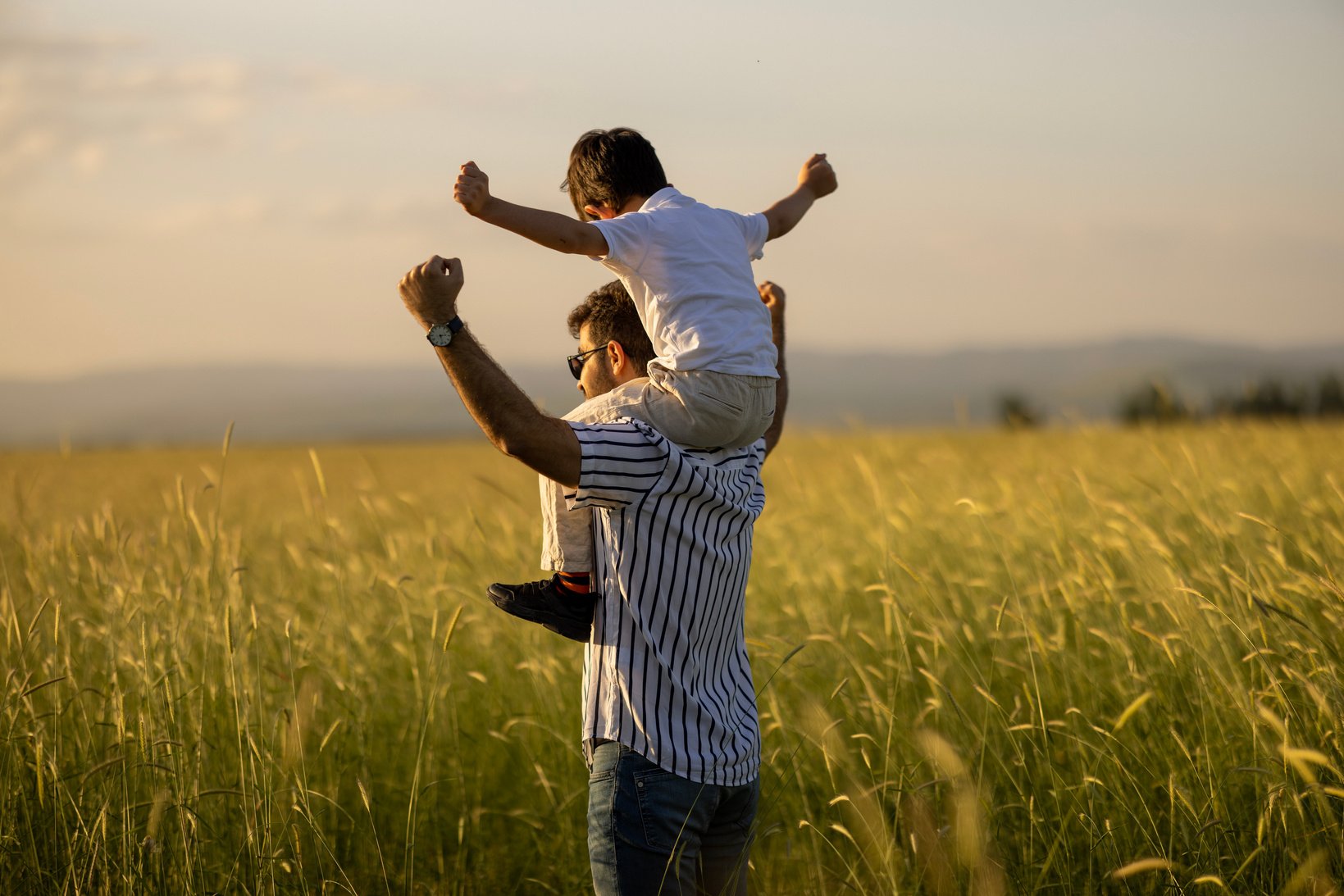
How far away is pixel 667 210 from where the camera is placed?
2.30 m

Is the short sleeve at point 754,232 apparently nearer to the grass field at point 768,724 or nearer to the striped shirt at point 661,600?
the striped shirt at point 661,600

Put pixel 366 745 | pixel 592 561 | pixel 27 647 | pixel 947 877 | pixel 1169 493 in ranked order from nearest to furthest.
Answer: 1. pixel 592 561
2. pixel 947 877
3. pixel 27 647
4. pixel 366 745
5. pixel 1169 493

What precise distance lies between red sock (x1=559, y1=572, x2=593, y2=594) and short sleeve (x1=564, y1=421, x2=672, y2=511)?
21 centimetres

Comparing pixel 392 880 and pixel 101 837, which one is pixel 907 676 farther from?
pixel 101 837

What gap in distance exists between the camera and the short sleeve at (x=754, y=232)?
8.56 feet

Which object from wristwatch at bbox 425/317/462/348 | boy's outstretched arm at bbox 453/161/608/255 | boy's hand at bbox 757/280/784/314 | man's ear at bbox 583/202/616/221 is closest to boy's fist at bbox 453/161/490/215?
boy's outstretched arm at bbox 453/161/608/255

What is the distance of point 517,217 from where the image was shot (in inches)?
80.3

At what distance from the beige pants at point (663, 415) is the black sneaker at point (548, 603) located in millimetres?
52

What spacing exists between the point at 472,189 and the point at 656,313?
0.50 meters

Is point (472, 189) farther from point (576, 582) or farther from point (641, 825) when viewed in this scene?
point (641, 825)

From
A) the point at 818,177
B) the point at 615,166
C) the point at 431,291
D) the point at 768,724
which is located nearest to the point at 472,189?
the point at 431,291

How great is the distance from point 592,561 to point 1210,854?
1.87m

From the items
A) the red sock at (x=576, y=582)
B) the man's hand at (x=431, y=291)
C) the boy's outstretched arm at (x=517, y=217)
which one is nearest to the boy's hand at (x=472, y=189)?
the boy's outstretched arm at (x=517, y=217)

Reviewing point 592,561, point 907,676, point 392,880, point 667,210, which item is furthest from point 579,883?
point 667,210
